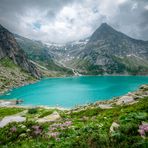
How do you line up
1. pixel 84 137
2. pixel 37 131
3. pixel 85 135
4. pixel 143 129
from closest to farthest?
pixel 143 129
pixel 84 137
pixel 85 135
pixel 37 131

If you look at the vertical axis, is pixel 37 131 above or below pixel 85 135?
below

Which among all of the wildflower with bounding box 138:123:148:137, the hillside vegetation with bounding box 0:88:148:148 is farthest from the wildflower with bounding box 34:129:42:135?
the wildflower with bounding box 138:123:148:137

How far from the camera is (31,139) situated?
17.6m

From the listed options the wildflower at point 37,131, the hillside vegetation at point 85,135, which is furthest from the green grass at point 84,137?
the wildflower at point 37,131

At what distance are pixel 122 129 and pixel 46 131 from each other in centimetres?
741

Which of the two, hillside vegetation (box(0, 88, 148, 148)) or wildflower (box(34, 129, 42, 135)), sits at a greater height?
hillside vegetation (box(0, 88, 148, 148))

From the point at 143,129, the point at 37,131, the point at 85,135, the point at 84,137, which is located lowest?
the point at 37,131

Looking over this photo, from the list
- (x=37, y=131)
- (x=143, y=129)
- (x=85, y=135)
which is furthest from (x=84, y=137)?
(x=37, y=131)

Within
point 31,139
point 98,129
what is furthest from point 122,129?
point 31,139

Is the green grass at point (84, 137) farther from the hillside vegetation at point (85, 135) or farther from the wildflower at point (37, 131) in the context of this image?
the wildflower at point (37, 131)

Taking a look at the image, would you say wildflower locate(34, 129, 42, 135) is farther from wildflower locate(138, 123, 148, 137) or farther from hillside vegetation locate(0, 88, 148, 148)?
wildflower locate(138, 123, 148, 137)

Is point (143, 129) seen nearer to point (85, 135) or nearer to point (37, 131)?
point (85, 135)

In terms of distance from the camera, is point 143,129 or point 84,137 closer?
point 143,129

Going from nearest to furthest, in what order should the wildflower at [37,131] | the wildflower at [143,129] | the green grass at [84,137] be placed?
1. the green grass at [84,137]
2. the wildflower at [143,129]
3. the wildflower at [37,131]
